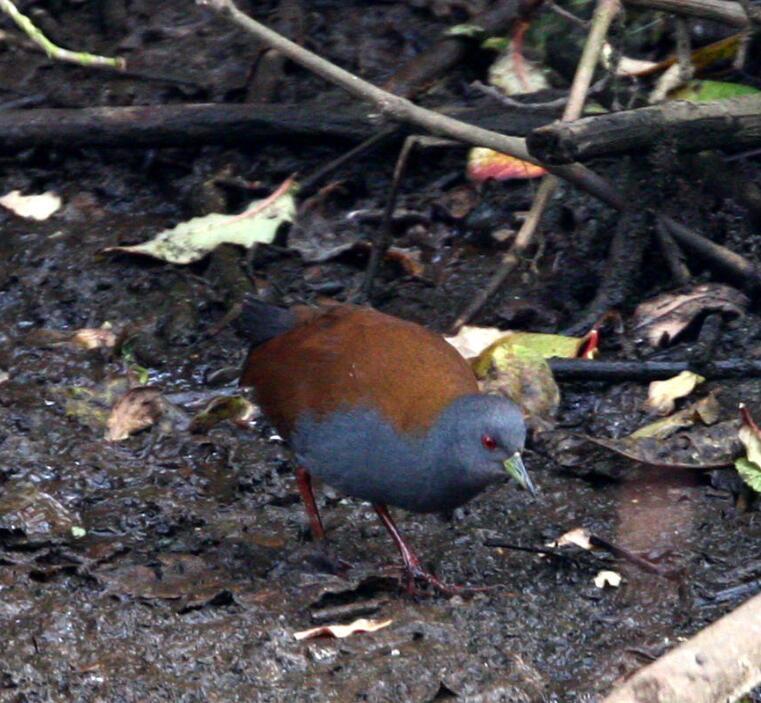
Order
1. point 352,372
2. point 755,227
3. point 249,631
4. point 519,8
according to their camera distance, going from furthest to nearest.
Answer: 1. point 519,8
2. point 755,227
3. point 352,372
4. point 249,631

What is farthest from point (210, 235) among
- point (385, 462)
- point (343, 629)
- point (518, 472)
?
point (343, 629)

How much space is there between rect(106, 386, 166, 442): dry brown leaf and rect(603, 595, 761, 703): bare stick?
277 centimetres

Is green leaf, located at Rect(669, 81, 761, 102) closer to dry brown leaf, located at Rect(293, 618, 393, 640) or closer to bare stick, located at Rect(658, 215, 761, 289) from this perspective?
bare stick, located at Rect(658, 215, 761, 289)

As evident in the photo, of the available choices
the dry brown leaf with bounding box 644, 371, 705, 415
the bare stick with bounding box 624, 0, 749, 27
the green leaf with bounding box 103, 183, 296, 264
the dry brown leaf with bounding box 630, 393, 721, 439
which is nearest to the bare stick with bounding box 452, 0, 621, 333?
the bare stick with bounding box 624, 0, 749, 27

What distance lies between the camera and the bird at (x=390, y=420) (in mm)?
4289

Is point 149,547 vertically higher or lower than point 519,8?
lower

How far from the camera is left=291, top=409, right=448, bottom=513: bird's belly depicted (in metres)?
4.33

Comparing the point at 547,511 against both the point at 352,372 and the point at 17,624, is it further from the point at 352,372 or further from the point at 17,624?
the point at 17,624

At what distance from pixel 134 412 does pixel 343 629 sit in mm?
1486

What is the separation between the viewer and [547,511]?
4680 millimetres

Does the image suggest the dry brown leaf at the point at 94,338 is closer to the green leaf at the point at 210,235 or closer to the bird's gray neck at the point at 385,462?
the green leaf at the point at 210,235

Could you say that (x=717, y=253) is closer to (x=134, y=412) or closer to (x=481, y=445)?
(x=481, y=445)

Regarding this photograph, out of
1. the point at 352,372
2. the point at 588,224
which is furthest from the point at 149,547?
the point at 588,224

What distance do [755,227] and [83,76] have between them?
3291 mm
